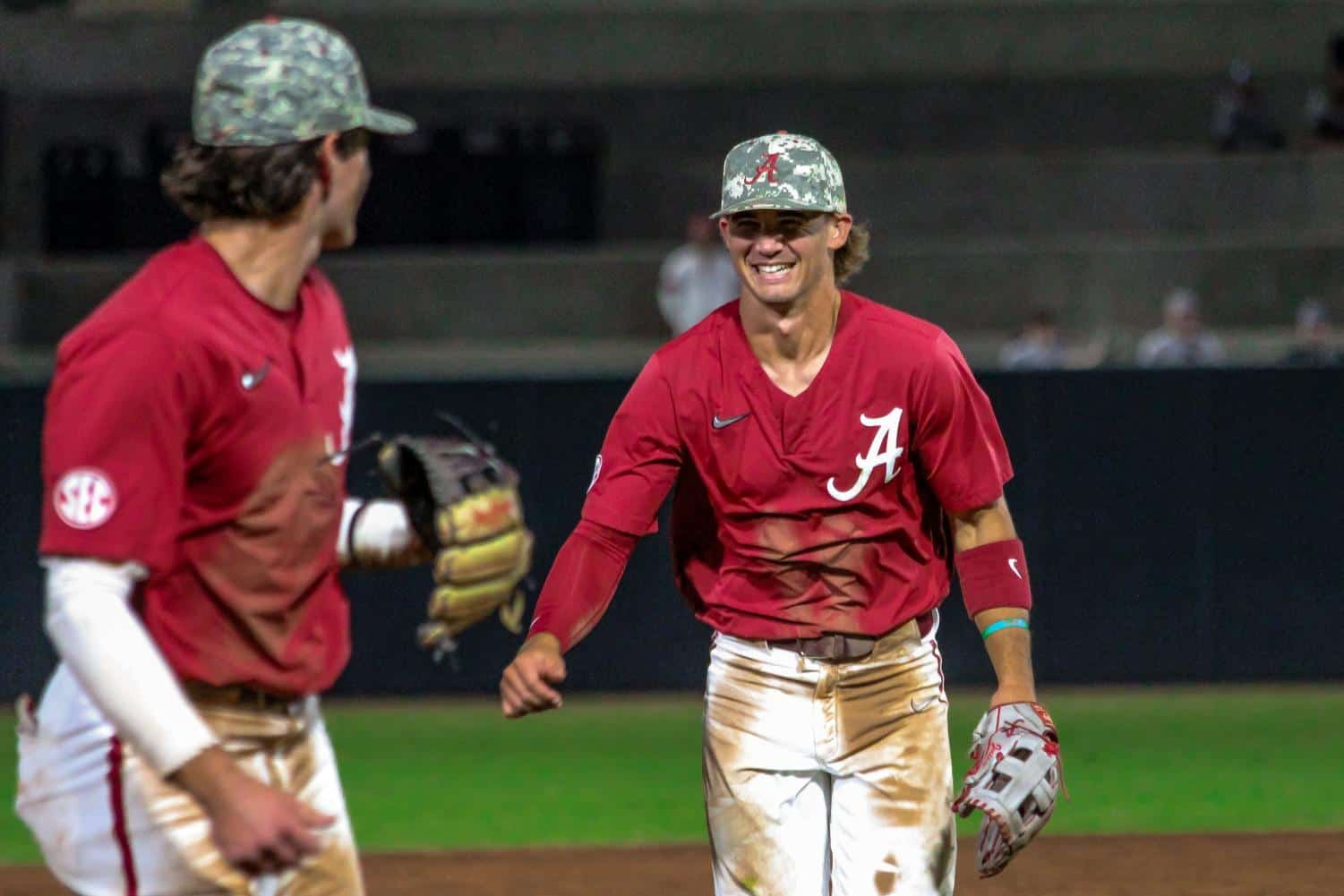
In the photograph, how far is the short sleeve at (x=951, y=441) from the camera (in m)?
4.70

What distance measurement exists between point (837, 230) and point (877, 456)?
573mm

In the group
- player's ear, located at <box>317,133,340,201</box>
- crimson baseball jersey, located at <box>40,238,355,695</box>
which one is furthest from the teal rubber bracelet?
player's ear, located at <box>317,133,340,201</box>

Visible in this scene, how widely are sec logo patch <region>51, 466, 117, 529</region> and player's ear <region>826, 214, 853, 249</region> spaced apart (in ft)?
7.60

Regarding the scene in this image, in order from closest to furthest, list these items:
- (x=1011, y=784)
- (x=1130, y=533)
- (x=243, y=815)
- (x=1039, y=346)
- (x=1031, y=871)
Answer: (x=243, y=815), (x=1011, y=784), (x=1031, y=871), (x=1130, y=533), (x=1039, y=346)

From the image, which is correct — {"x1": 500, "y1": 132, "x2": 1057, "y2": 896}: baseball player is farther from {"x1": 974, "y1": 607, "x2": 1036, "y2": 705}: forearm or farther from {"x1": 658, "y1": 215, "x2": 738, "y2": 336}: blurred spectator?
{"x1": 658, "y1": 215, "x2": 738, "y2": 336}: blurred spectator

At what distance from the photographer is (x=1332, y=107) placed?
59.4ft

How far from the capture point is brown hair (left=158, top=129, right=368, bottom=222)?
317 cm

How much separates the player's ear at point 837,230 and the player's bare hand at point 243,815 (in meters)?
2.37

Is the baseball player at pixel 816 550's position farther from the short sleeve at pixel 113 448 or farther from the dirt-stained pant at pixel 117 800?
the short sleeve at pixel 113 448

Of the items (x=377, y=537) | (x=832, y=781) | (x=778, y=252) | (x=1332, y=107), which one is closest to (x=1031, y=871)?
Answer: (x=832, y=781)

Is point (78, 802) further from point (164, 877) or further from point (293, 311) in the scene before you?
point (293, 311)

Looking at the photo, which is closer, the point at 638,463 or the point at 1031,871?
the point at 638,463

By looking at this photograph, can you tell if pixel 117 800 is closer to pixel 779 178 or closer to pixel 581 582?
pixel 581 582

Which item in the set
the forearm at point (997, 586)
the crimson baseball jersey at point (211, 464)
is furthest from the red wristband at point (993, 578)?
the crimson baseball jersey at point (211, 464)
